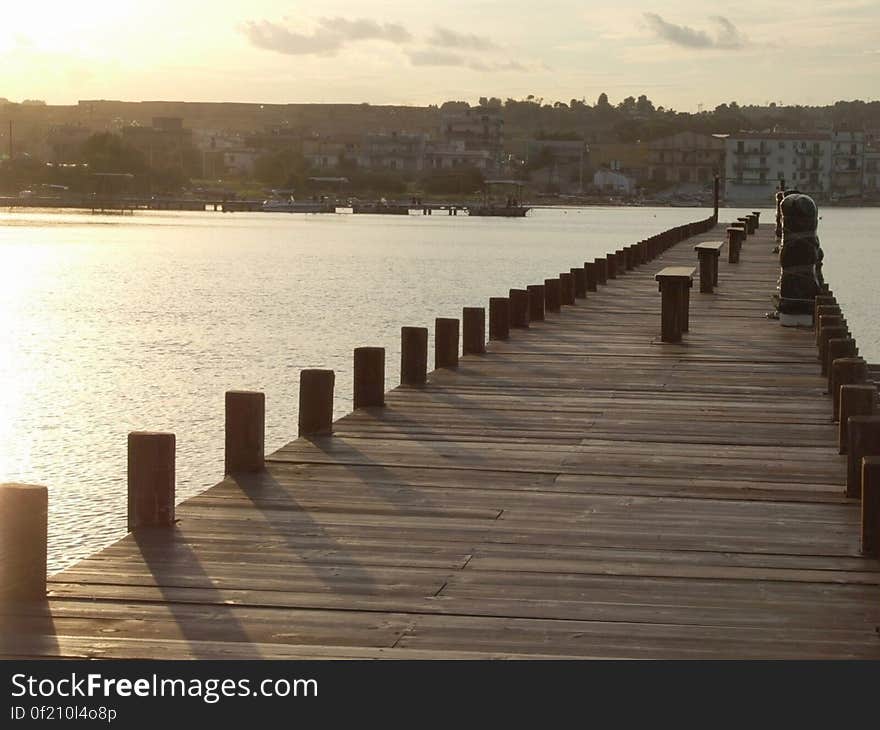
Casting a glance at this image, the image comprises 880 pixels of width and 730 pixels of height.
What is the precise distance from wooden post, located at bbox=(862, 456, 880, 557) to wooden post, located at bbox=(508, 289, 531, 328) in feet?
46.1

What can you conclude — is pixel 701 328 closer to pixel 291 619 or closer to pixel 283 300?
pixel 291 619

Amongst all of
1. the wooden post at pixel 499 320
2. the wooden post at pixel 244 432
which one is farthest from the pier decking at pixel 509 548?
the wooden post at pixel 499 320

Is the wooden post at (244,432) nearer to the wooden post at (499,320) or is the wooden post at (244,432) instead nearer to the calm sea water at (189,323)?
the calm sea water at (189,323)

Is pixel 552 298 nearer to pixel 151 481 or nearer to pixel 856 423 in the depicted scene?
pixel 856 423

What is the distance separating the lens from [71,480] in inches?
1025

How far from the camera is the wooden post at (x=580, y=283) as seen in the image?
29.1 meters

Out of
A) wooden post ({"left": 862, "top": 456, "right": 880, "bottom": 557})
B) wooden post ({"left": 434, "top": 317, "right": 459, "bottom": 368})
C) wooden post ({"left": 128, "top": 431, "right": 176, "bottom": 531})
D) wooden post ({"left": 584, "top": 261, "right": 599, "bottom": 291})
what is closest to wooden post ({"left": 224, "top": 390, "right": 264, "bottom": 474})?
wooden post ({"left": 128, "top": 431, "right": 176, "bottom": 531})

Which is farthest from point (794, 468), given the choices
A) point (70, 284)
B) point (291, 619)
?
point (70, 284)

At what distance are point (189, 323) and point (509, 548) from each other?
4982cm

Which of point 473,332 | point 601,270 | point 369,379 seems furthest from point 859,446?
point 601,270

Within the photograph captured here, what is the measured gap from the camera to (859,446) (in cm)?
1061
